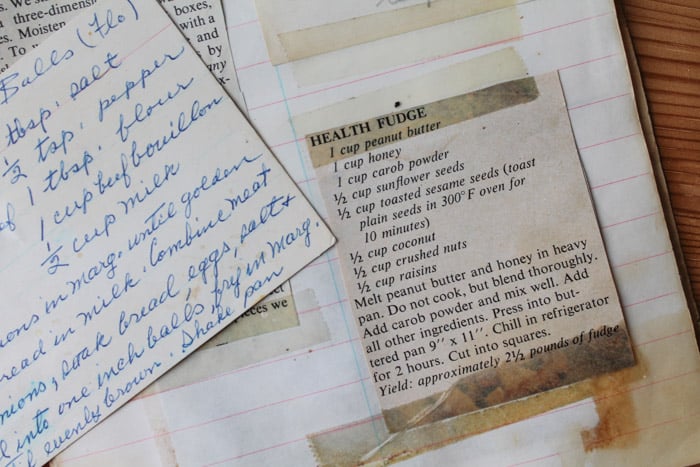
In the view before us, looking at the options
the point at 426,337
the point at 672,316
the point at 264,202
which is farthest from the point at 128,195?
the point at 672,316

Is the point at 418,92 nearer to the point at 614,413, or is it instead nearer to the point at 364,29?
the point at 364,29

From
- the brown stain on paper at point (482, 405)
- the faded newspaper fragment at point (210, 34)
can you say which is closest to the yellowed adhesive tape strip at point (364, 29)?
the faded newspaper fragment at point (210, 34)

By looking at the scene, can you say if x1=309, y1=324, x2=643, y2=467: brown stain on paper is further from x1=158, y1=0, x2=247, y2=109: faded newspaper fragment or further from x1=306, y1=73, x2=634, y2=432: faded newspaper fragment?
x1=158, y1=0, x2=247, y2=109: faded newspaper fragment

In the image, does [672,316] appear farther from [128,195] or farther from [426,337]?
[128,195]

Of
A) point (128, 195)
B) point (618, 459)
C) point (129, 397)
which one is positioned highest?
point (128, 195)

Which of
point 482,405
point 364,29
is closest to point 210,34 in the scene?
point 364,29

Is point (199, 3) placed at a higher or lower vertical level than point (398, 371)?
higher

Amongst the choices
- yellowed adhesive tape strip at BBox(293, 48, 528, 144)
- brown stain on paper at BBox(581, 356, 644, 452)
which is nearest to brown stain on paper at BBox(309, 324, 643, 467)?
brown stain on paper at BBox(581, 356, 644, 452)
